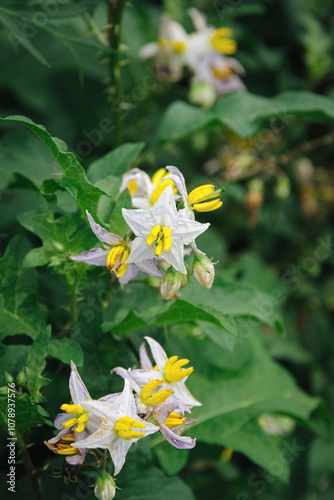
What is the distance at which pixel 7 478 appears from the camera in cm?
137

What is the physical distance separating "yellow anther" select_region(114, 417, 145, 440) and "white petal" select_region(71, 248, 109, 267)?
35 cm

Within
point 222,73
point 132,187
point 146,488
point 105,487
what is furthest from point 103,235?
point 222,73

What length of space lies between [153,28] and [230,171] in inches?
31.5

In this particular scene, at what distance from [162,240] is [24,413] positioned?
0.50 m

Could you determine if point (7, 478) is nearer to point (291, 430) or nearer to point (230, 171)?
point (291, 430)

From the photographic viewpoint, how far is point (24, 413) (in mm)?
1074

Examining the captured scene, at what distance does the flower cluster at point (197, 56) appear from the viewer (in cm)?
217

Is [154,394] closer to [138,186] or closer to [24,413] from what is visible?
[24,413]

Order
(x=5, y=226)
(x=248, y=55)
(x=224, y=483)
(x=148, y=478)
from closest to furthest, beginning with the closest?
(x=148, y=478) → (x=5, y=226) → (x=224, y=483) → (x=248, y=55)

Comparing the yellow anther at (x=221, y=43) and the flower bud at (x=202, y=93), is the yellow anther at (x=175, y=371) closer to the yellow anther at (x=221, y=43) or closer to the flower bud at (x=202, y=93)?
the flower bud at (x=202, y=93)

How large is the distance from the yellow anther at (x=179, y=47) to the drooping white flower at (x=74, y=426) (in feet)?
5.23

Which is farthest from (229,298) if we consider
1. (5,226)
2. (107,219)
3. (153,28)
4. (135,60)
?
(153,28)

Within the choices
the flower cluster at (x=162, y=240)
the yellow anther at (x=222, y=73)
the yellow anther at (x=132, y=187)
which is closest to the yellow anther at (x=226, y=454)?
the flower cluster at (x=162, y=240)

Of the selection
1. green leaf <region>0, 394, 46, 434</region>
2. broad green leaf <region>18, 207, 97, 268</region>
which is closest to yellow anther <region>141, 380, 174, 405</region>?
green leaf <region>0, 394, 46, 434</region>
